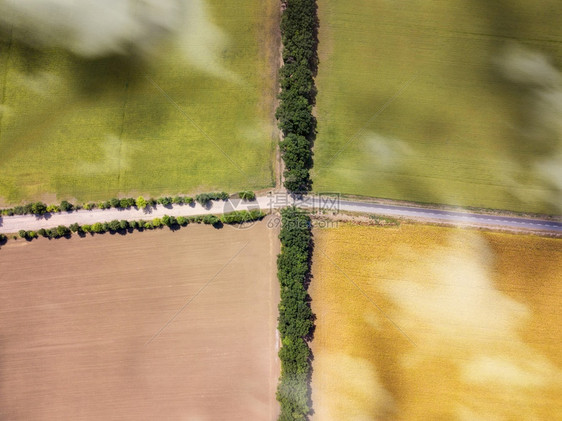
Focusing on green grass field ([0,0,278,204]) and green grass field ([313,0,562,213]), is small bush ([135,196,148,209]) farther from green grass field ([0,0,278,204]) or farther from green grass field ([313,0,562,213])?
green grass field ([313,0,562,213])

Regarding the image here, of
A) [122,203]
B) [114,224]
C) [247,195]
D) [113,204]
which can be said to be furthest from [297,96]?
[114,224]

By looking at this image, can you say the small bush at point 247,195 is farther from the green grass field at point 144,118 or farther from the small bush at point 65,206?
the small bush at point 65,206

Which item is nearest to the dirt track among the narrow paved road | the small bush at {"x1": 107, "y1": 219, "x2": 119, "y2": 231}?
the small bush at {"x1": 107, "y1": 219, "x2": 119, "y2": 231}

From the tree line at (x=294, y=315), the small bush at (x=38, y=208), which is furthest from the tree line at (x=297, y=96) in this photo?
the small bush at (x=38, y=208)

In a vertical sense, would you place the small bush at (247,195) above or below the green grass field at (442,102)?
below

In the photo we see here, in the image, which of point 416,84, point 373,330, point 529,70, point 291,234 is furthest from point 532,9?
point 373,330
